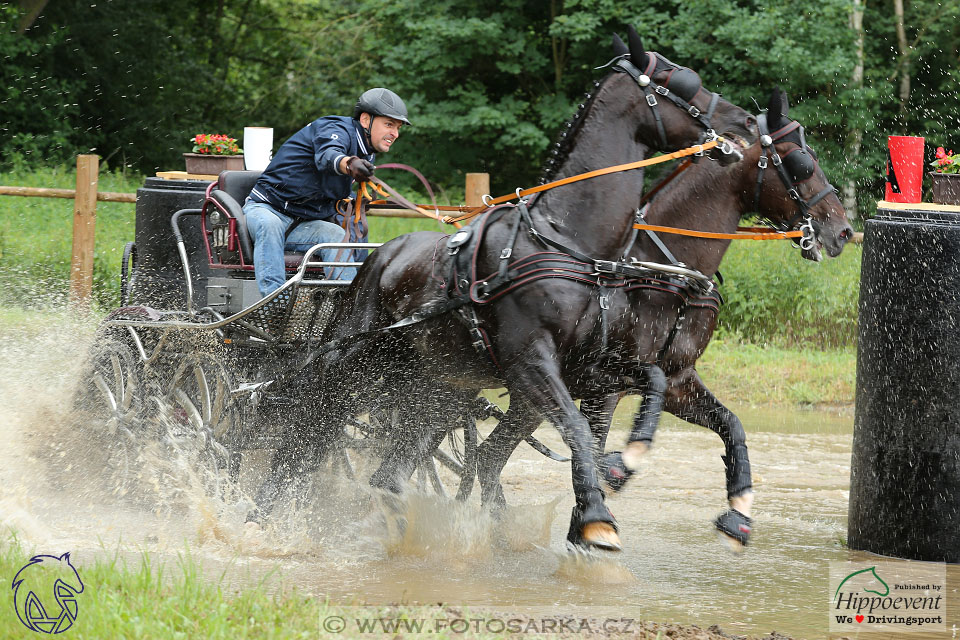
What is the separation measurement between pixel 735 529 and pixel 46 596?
2.81m

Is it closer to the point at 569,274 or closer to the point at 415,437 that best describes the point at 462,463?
the point at 415,437

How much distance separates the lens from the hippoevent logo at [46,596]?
3.66 metres

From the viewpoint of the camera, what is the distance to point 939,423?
5309mm

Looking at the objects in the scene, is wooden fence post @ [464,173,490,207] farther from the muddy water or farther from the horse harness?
the horse harness

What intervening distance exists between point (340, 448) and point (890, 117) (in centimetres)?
1250

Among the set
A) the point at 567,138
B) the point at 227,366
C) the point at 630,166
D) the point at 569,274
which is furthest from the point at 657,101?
the point at 227,366

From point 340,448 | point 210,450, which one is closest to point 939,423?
point 340,448

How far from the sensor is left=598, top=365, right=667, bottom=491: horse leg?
4.74 meters

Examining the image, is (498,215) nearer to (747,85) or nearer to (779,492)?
(779,492)

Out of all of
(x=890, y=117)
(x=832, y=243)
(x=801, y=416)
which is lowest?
(x=801, y=416)

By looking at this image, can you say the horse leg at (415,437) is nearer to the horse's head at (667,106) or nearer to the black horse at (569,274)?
the black horse at (569,274)
